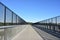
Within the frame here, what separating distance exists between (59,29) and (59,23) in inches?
38.8

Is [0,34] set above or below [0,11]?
below

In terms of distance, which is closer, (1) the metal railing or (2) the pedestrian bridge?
(1) the metal railing

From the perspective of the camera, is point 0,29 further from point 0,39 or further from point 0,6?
point 0,6

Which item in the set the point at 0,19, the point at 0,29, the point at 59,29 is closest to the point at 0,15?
the point at 0,19

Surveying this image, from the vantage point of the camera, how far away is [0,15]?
8875mm

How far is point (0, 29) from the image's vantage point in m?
8.41

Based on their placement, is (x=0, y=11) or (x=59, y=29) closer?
(x=0, y=11)

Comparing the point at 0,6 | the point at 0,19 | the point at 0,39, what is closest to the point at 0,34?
the point at 0,39

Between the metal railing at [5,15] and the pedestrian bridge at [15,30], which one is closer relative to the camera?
the metal railing at [5,15]

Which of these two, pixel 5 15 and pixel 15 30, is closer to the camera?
pixel 5 15

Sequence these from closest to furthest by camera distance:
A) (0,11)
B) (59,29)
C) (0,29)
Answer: (0,29) < (0,11) < (59,29)

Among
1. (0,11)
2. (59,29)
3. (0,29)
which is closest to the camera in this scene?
(0,29)

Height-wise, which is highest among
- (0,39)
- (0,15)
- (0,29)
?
(0,15)

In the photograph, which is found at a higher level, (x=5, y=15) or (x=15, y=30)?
(x=5, y=15)
